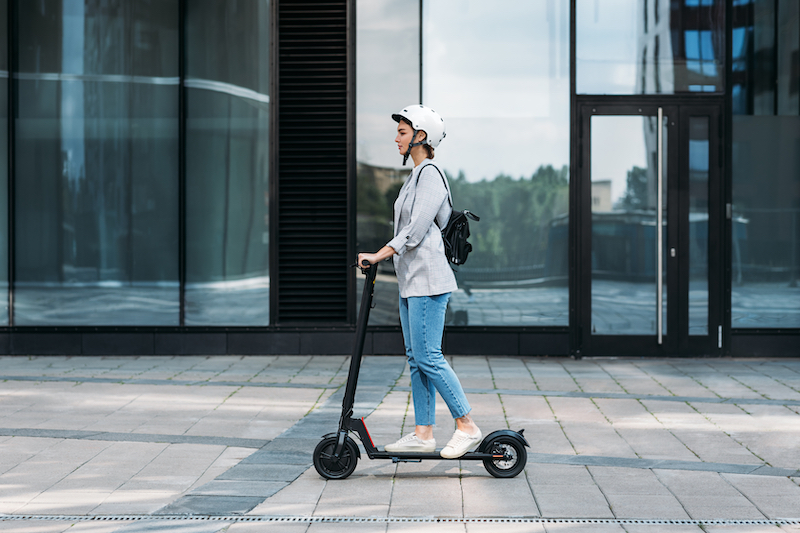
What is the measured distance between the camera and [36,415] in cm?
643

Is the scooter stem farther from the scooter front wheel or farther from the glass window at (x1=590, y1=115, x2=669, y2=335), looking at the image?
the glass window at (x1=590, y1=115, x2=669, y2=335)

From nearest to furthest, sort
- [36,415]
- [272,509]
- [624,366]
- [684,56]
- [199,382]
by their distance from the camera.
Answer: [272,509], [36,415], [199,382], [624,366], [684,56]

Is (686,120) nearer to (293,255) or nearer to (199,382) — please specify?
(293,255)

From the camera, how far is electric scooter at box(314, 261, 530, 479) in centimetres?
469

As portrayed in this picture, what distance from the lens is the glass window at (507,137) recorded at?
9688 millimetres

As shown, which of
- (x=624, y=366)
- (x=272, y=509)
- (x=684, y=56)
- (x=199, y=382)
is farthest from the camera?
(x=684, y=56)

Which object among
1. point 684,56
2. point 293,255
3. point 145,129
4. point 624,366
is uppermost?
point 684,56

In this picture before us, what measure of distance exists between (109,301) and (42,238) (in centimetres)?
103

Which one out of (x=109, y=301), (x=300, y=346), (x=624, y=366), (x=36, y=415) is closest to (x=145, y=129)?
(x=109, y=301)

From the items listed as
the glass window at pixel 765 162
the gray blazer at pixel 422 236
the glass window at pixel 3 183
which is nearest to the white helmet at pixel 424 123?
the gray blazer at pixel 422 236

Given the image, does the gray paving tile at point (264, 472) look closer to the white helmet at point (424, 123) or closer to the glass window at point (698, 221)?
the white helmet at point (424, 123)

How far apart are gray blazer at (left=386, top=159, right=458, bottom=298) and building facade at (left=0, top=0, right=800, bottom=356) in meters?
4.84

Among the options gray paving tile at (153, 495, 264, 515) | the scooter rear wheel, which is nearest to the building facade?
the scooter rear wheel

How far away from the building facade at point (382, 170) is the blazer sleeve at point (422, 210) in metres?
4.91
